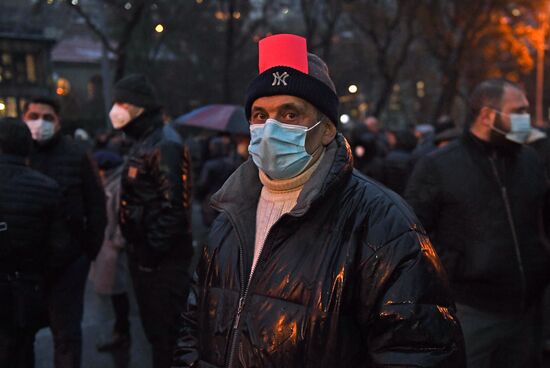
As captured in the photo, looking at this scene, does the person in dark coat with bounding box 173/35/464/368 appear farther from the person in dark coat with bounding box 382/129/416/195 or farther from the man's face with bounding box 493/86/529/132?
the person in dark coat with bounding box 382/129/416/195

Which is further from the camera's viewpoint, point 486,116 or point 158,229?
point 158,229

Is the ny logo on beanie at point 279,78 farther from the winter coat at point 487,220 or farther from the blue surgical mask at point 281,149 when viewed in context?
the winter coat at point 487,220

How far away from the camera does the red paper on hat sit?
Answer: 203cm

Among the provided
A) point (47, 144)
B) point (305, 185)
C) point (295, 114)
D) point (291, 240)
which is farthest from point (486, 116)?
point (47, 144)

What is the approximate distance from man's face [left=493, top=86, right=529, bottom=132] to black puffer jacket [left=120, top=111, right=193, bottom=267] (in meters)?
2.01

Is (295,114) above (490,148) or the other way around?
above

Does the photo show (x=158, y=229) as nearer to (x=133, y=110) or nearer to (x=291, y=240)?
(x=133, y=110)

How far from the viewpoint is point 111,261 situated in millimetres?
5891

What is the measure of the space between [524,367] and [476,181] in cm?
102

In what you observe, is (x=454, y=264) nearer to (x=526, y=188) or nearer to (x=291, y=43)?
(x=526, y=188)

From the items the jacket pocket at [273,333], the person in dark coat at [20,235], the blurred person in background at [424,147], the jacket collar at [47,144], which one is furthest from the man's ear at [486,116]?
the jacket collar at [47,144]

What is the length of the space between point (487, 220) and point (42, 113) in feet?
9.95

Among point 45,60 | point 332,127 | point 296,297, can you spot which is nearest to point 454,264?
point 332,127

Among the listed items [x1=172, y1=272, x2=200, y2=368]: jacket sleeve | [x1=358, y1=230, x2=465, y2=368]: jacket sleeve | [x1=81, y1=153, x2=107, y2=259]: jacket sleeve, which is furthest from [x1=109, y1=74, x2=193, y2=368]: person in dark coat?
[x1=358, y1=230, x2=465, y2=368]: jacket sleeve
